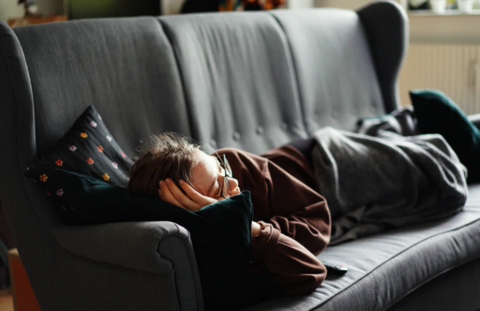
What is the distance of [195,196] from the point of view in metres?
1.20

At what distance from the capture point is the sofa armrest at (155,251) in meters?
1.07

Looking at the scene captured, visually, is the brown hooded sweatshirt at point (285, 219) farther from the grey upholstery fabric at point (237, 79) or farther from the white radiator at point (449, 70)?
the white radiator at point (449, 70)

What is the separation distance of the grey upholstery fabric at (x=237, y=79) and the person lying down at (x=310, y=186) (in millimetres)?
183

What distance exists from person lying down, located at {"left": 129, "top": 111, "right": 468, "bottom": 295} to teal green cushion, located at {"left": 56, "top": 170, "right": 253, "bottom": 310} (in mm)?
53

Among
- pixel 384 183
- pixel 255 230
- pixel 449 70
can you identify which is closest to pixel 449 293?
pixel 384 183

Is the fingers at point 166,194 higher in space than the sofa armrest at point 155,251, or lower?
higher

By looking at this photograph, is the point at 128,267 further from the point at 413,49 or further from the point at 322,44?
the point at 413,49

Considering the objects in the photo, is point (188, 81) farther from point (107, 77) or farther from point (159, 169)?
point (159, 169)

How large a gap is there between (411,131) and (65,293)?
4.67ft

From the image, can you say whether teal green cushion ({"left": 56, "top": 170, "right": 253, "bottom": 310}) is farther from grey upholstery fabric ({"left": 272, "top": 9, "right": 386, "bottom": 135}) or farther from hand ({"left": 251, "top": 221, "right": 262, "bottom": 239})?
grey upholstery fabric ({"left": 272, "top": 9, "right": 386, "bottom": 135})

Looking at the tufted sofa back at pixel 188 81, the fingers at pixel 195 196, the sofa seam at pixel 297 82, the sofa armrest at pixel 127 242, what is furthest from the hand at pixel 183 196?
the sofa seam at pixel 297 82

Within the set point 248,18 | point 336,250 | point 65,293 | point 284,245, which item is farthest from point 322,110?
point 65,293

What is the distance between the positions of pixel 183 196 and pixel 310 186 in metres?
0.64

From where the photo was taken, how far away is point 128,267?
3.76 feet
